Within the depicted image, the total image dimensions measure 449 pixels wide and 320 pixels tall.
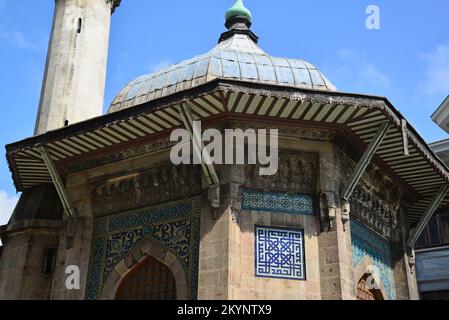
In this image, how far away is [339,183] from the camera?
893 cm

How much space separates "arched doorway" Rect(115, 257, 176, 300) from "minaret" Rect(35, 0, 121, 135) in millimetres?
5156

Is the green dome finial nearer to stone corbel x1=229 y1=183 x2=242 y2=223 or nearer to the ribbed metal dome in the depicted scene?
the ribbed metal dome

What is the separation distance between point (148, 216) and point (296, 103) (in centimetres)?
303

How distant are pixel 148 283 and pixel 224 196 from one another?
75.5 inches

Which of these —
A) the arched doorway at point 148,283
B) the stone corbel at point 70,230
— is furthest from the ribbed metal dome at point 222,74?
the arched doorway at point 148,283

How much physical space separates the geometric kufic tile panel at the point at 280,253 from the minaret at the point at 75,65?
6.54m

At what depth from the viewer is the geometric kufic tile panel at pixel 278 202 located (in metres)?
8.52

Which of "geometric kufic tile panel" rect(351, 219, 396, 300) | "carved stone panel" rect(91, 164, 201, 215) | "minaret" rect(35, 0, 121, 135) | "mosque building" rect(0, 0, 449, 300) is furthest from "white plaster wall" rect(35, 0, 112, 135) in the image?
"geometric kufic tile panel" rect(351, 219, 396, 300)

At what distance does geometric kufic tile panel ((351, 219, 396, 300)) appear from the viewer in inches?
370
